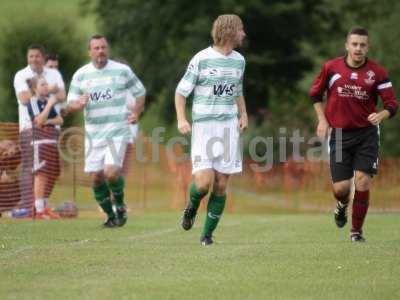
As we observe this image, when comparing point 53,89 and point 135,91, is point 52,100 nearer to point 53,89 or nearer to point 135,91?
point 53,89

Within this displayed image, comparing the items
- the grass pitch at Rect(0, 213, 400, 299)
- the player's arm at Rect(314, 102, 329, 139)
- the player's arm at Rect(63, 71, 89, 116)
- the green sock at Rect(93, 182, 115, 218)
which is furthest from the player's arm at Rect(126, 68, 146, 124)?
the player's arm at Rect(314, 102, 329, 139)

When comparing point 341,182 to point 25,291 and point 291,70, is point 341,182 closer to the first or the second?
point 25,291

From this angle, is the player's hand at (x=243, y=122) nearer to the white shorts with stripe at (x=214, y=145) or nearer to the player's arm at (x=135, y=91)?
the white shorts with stripe at (x=214, y=145)

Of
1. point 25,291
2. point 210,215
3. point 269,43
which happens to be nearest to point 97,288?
point 25,291

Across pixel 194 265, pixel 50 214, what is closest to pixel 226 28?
pixel 194 265

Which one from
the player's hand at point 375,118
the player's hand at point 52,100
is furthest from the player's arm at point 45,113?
the player's hand at point 375,118

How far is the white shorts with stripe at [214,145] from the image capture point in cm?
1148

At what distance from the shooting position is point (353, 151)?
1213cm

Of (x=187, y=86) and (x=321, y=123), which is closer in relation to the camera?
(x=187, y=86)

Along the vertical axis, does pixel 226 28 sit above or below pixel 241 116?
above

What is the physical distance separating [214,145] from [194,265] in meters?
2.23

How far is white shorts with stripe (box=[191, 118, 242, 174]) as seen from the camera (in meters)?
11.5

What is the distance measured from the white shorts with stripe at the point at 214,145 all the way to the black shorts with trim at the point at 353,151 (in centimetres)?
124

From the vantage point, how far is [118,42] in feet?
153
